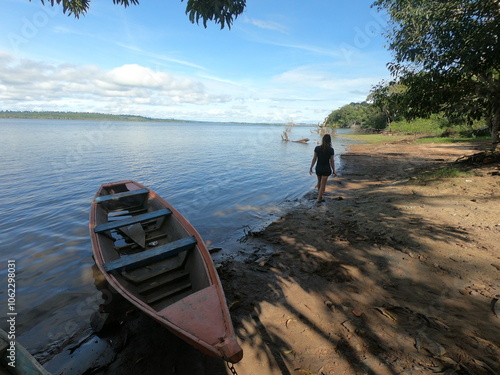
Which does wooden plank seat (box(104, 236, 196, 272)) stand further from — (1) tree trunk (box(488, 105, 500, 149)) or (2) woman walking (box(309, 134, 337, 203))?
(1) tree trunk (box(488, 105, 500, 149))

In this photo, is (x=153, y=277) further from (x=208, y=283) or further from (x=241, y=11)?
(x=241, y=11)

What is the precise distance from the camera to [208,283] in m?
3.69

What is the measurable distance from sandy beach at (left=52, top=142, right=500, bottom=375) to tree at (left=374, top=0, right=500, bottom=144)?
5242 mm

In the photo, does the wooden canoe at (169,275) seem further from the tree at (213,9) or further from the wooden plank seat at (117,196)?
the tree at (213,9)

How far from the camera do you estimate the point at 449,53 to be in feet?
28.2

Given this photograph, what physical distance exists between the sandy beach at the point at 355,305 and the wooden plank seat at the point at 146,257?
0.92 meters

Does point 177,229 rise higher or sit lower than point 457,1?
lower

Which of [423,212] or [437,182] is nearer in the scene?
[423,212]

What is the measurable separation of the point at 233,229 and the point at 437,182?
8.05m

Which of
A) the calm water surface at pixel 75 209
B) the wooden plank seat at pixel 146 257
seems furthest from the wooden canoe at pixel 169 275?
the calm water surface at pixel 75 209

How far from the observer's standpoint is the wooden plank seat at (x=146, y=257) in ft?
13.0

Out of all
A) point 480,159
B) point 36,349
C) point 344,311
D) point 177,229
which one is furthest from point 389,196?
point 36,349

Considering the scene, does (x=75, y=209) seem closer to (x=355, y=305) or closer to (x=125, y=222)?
(x=125, y=222)

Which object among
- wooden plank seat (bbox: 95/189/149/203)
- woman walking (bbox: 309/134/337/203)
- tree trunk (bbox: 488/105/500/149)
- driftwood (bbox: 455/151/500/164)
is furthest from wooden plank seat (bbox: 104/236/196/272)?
tree trunk (bbox: 488/105/500/149)
